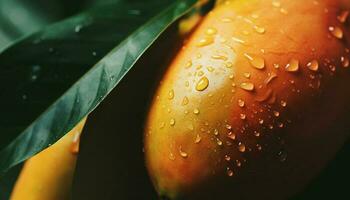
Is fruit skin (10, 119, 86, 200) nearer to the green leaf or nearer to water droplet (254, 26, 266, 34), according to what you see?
the green leaf

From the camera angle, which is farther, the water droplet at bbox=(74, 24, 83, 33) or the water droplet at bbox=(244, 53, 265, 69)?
the water droplet at bbox=(74, 24, 83, 33)

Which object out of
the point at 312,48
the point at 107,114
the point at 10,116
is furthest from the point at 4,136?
the point at 312,48

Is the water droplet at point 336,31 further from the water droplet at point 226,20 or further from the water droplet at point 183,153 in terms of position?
the water droplet at point 183,153

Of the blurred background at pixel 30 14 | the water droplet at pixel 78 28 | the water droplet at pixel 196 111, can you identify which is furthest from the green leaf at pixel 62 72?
the blurred background at pixel 30 14

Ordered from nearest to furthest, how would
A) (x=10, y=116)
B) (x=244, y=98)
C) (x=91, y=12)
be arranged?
1. (x=244, y=98)
2. (x=10, y=116)
3. (x=91, y=12)

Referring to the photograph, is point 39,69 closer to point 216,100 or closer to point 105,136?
point 105,136

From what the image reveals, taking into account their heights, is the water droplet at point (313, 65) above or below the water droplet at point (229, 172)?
above

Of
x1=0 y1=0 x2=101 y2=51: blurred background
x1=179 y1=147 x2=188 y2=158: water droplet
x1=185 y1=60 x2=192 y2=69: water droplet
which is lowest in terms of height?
x1=0 y1=0 x2=101 y2=51: blurred background

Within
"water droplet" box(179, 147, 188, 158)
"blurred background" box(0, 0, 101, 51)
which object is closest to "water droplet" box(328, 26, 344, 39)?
"water droplet" box(179, 147, 188, 158)
